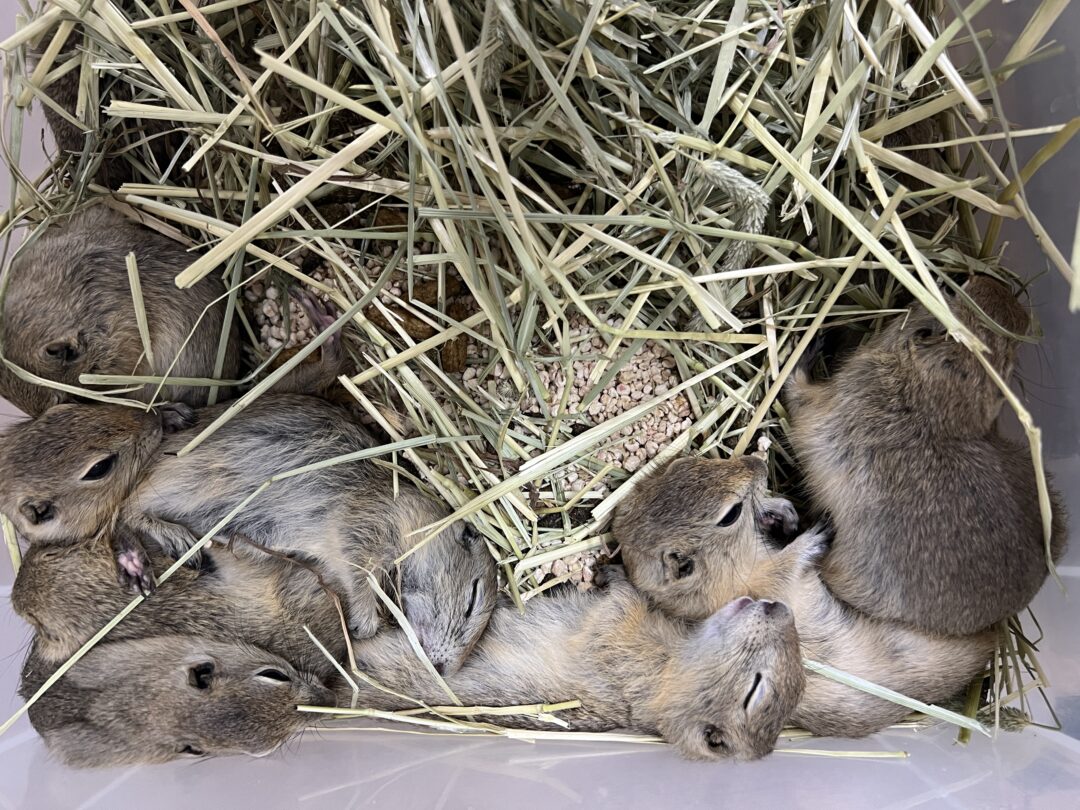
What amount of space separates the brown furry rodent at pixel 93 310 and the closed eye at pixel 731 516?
78.9 inches

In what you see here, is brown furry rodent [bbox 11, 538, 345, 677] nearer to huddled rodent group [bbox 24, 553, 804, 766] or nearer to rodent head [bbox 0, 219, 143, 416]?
huddled rodent group [bbox 24, 553, 804, 766]

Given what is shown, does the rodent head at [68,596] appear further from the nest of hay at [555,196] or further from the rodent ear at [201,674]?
the nest of hay at [555,196]

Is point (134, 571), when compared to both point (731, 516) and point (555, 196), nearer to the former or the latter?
point (555, 196)

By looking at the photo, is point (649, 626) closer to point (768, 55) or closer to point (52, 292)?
point (768, 55)

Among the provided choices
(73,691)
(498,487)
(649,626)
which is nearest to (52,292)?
(73,691)

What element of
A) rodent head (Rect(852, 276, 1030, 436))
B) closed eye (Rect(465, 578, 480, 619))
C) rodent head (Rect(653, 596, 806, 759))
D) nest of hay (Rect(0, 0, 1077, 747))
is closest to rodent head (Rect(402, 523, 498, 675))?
closed eye (Rect(465, 578, 480, 619))

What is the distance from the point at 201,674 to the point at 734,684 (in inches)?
76.2

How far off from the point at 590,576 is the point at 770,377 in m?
1.06

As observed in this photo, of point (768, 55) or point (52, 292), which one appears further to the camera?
point (52, 292)

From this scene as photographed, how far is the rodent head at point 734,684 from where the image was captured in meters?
2.83

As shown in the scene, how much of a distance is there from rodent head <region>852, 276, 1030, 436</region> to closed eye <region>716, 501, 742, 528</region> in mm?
698

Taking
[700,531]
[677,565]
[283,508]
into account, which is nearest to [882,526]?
[700,531]

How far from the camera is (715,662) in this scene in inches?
116

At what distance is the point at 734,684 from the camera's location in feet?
9.55
